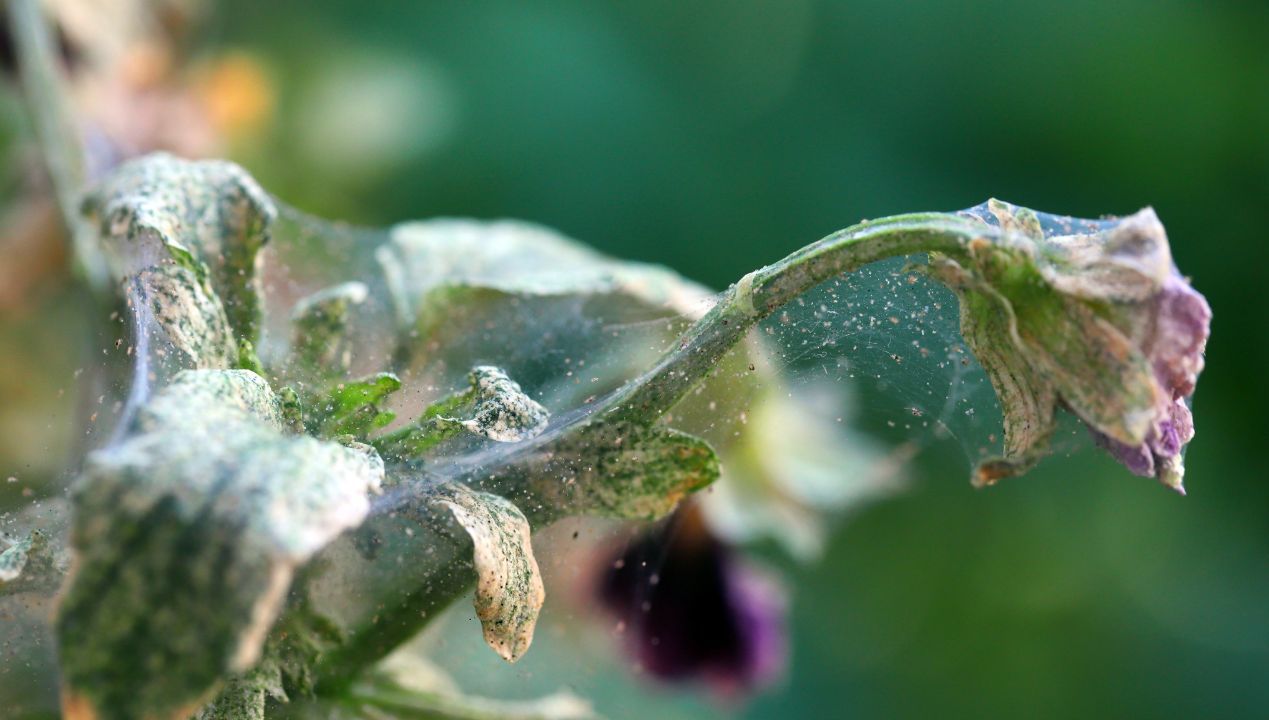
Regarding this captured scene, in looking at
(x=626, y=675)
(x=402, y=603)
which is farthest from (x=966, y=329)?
(x=626, y=675)

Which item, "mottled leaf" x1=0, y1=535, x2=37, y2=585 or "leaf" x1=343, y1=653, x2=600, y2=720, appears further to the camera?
"leaf" x1=343, y1=653, x2=600, y2=720

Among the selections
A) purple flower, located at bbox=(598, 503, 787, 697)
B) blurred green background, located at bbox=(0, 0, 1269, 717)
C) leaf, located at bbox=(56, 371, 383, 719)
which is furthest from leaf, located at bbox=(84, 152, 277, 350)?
blurred green background, located at bbox=(0, 0, 1269, 717)

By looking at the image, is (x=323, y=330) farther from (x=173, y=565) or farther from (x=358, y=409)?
(x=173, y=565)

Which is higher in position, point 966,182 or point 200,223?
point 200,223

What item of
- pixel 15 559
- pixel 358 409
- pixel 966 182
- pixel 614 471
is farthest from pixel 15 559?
pixel 966 182

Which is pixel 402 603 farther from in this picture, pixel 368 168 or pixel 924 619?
pixel 924 619

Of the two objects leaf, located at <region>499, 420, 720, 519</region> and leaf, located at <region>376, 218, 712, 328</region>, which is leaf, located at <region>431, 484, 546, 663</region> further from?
leaf, located at <region>376, 218, 712, 328</region>
